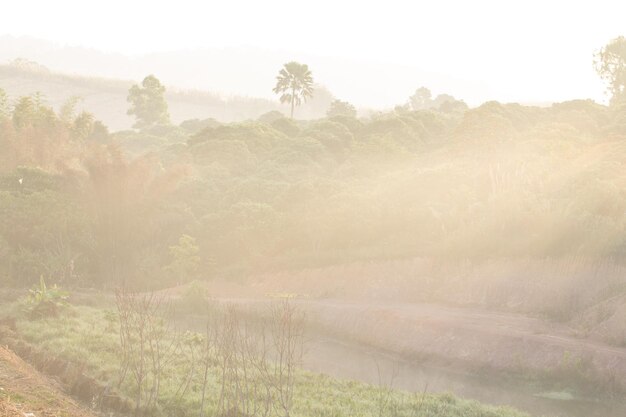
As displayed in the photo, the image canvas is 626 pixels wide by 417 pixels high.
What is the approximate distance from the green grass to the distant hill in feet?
440

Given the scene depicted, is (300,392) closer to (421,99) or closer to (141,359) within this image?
(141,359)

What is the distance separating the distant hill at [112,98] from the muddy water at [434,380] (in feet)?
433

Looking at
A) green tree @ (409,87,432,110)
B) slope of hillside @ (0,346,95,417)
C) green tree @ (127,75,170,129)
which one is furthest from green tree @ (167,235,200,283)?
green tree @ (409,87,432,110)

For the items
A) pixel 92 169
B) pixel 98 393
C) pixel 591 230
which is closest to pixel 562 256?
pixel 591 230

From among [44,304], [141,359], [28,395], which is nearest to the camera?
[141,359]

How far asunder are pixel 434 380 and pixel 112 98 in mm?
166738

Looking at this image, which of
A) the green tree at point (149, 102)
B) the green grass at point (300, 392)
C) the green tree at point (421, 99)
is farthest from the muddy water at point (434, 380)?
the green tree at point (421, 99)

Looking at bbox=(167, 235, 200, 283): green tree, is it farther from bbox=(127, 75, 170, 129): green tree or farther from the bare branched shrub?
bbox=(127, 75, 170, 129): green tree

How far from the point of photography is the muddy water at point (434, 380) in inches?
961

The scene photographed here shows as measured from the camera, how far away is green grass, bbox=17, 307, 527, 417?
20750mm

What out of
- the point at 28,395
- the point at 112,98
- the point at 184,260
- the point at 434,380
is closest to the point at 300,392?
the point at 434,380

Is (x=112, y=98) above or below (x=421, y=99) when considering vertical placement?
above

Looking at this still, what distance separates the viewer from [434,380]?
28.1 metres

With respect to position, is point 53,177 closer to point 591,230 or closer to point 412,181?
point 412,181
